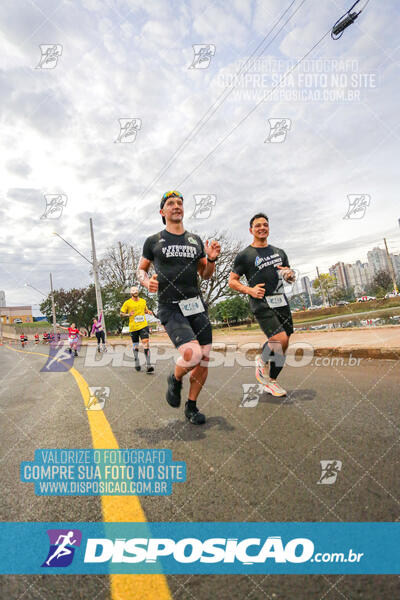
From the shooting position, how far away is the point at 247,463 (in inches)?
83.4

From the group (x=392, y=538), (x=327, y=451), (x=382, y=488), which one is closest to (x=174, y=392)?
(x=327, y=451)

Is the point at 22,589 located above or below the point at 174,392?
below

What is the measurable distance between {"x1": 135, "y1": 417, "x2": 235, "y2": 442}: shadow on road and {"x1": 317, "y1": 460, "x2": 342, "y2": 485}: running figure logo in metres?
0.93

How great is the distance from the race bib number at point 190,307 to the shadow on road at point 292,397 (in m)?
1.32

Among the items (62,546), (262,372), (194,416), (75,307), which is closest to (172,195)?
(194,416)

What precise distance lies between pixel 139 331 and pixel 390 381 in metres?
5.41

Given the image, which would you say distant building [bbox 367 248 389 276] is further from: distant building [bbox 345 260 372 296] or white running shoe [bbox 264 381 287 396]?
white running shoe [bbox 264 381 287 396]

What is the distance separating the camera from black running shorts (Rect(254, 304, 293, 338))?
420cm

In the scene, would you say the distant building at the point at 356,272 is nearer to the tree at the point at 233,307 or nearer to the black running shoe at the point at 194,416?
the tree at the point at 233,307

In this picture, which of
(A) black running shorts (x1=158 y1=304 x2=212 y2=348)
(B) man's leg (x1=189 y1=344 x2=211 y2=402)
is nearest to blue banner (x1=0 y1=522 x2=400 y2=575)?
(B) man's leg (x1=189 y1=344 x2=211 y2=402)

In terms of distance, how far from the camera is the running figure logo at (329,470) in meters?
1.83

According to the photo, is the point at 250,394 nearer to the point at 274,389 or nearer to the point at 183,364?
the point at 274,389

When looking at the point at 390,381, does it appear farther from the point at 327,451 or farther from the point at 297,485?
the point at 297,485

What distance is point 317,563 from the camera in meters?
1.28
